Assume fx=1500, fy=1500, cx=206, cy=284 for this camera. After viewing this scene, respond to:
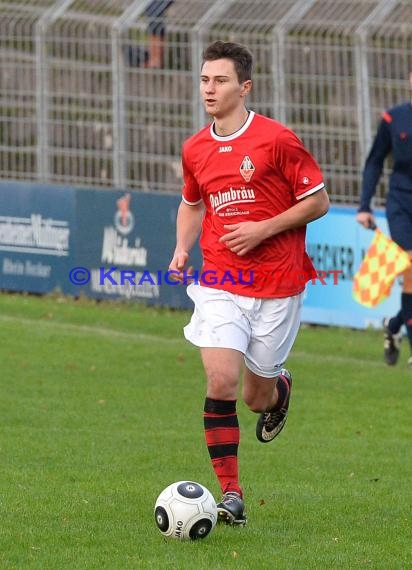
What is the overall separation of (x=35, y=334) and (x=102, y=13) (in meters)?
4.72

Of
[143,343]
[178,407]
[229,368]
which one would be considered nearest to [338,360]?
[143,343]

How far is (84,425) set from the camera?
32.9ft

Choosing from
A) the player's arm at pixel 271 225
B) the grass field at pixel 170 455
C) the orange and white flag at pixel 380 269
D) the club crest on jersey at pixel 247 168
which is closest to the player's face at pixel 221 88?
the club crest on jersey at pixel 247 168

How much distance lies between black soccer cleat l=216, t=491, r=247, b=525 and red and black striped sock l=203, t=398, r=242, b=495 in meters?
0.07

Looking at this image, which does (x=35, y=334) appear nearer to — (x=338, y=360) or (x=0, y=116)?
(x=338, y=360)

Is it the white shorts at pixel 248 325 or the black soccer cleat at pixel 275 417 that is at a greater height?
the white shorts at pixel 248 325

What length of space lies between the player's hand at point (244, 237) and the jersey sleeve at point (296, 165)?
259mm

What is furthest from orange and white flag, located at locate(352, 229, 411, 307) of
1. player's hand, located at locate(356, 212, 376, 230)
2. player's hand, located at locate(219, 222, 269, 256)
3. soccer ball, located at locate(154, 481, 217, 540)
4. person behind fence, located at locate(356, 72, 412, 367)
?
soccer ball, located at locate(154, 481, 217, 540)

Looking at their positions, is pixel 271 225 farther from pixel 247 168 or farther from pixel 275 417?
pixel 275 417

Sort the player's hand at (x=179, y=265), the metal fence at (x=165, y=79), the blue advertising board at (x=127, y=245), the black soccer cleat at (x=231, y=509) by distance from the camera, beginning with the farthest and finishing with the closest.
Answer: the blue advertising board at (x=127, y=245) → the metal fence at (x=165, y=79) → the player's hand at (x=179, y=265) → the black soccer cleat at (x=231, y=509)

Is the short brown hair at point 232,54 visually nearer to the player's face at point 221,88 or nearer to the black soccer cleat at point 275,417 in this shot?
the player's face at point 221,88

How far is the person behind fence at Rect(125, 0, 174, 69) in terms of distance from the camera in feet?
55.6

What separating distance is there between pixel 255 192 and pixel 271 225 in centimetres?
20

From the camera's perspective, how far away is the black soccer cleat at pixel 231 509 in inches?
268
